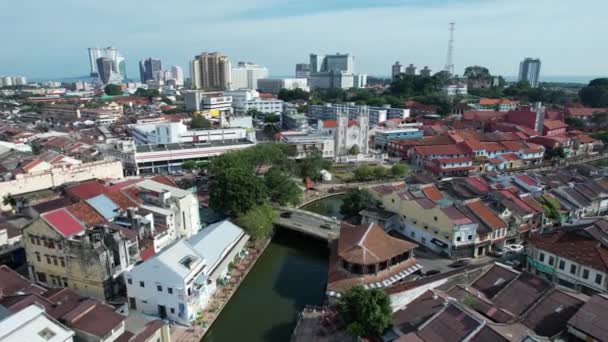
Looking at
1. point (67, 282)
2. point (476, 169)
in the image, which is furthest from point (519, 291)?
point (476, 169)


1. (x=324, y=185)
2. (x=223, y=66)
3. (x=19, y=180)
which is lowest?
(x=324, y=185)

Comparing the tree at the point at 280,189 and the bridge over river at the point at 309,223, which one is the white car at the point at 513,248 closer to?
the bridge over river at the point at 309,223

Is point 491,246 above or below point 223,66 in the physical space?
below

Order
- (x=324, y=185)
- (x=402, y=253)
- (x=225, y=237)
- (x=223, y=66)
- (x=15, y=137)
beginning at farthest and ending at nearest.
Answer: (x=223, y=66) < (x=15, y=137) < (x=324, y=185) < (x=225, y=237) < (x=402, y=253)

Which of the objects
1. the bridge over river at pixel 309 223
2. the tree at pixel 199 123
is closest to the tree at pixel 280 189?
the bridge over river at pixel 309 223

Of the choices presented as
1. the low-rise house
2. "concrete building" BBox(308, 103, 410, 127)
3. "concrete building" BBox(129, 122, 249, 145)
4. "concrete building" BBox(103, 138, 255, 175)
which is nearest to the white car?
the low-rise house

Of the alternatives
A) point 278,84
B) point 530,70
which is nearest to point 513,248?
point 278,84

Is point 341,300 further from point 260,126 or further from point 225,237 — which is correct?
point 260,126
